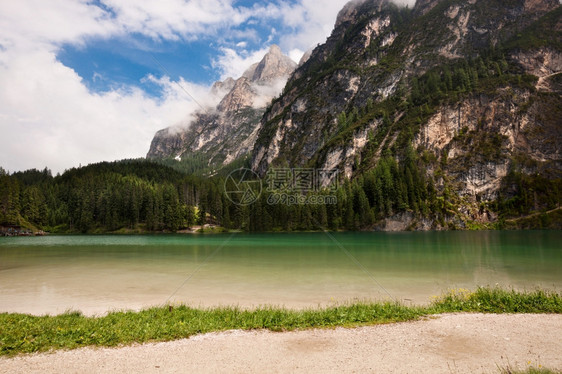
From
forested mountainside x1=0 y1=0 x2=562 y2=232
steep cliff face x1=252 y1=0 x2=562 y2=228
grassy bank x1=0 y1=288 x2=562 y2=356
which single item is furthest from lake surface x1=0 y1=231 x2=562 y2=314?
steep cliff face x1=252 y1=0 x2=562 y2=228

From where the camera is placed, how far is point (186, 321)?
11703 mm

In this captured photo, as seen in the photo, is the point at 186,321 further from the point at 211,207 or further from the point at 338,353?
the point at 211,207

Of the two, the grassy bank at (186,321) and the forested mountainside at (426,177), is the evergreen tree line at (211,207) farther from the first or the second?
the grassy bank at (186,321)

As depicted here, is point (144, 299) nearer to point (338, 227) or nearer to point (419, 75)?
point (338, 227)

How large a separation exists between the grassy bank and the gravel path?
0.59 m

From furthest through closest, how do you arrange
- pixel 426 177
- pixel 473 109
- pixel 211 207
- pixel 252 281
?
pixel 473 109 < pixel 211 207 < pixel 426 177 < pixel 252 281

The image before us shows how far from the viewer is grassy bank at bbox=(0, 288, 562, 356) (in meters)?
9.53

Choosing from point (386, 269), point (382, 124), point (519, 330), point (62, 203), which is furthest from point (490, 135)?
point (62, 203)

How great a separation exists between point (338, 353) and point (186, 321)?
19.7 ft

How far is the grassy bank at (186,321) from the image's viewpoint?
31.3 feet

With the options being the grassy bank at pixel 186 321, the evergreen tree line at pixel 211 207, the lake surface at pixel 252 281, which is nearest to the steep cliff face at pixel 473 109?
the evergreen tree line at pixel 211 207

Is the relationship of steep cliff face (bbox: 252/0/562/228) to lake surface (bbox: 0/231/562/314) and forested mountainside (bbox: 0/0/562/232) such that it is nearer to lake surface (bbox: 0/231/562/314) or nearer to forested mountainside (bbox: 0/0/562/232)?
forested mountainside (bbox: 0/0/562/232)

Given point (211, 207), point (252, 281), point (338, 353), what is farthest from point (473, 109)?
point (338, 353)

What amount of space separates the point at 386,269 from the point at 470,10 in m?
235
